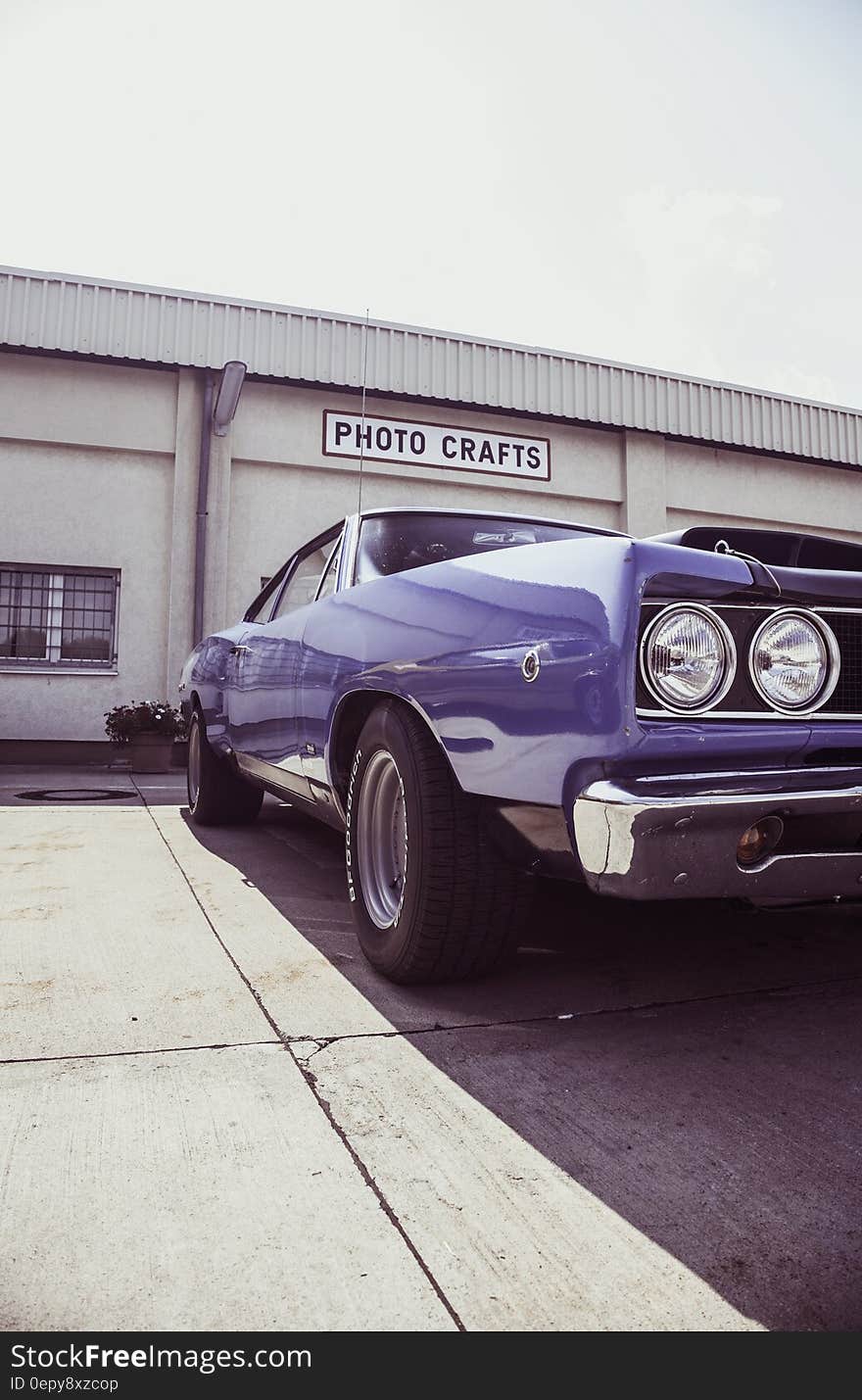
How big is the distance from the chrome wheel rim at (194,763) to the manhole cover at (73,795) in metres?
1.21

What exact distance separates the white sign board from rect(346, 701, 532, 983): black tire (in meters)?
8.78

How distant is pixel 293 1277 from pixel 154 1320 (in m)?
0.17

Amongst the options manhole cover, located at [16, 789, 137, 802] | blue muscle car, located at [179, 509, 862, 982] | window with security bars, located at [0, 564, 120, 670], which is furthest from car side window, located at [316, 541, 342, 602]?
window with security bars, located at [0, 564, 120, 670]

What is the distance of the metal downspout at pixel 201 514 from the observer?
33.0ft

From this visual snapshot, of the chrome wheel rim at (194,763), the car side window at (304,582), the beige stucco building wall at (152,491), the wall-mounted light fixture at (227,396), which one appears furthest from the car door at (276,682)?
the beige stucco building wall at (152,491)

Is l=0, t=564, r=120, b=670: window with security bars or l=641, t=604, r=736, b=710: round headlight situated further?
l=0, t=564, r=120, b=670: window with security bars

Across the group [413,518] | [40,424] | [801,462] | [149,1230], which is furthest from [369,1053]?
[801,462]

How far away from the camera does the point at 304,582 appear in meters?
3.71

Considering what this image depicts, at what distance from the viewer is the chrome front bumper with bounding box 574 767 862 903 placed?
1.57m

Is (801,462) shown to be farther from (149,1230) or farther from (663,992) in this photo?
(149,1230)

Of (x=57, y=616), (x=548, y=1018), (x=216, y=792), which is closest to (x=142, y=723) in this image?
(x=57, y=616)

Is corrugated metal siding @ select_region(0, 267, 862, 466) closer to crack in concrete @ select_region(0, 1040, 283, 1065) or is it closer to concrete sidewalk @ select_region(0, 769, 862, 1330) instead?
concrete sidewalk @ select_region(0, 769, 862, 1330)

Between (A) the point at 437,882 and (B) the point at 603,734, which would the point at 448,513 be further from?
(B) the point at 603,734
